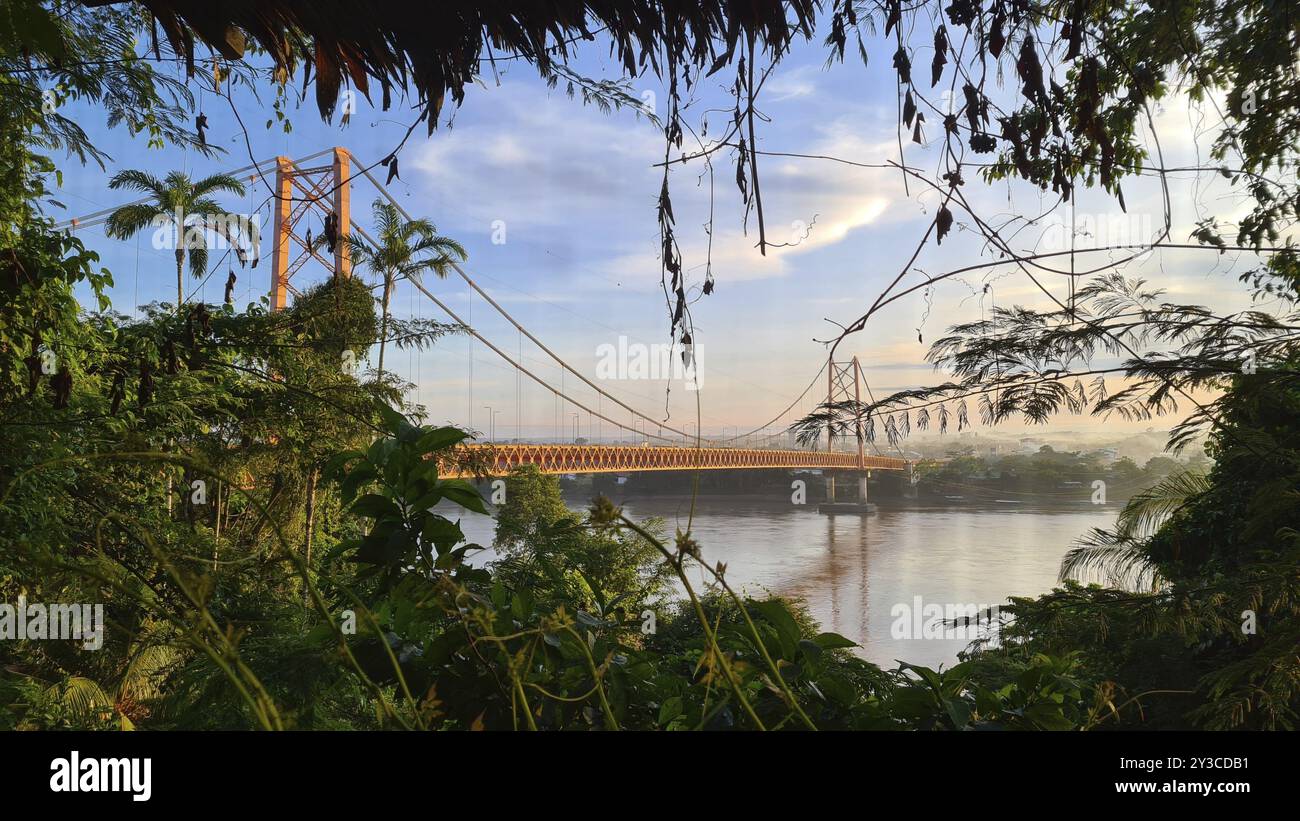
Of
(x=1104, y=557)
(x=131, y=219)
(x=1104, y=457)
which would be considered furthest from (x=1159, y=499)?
(x=1104, y=457)

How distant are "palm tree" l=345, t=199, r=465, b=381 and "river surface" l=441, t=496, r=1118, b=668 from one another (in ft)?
28.1

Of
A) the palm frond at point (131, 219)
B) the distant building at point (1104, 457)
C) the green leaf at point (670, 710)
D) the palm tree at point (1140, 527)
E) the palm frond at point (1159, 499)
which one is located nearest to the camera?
the green leaf at point (670, 710)

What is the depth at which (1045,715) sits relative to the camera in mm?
608

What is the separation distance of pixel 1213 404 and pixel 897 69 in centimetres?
127

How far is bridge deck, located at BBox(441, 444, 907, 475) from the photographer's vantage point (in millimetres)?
11211

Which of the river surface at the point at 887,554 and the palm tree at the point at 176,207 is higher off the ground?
the palm tree at the point at 176,207

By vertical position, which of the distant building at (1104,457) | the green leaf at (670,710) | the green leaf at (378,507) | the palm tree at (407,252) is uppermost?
the palm tree at (407,252)

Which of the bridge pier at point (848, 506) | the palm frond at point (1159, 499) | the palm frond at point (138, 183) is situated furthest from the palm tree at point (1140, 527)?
the bridge pier at point (848, 506)

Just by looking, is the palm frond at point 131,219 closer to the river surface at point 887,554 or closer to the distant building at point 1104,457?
the river surface at point 887,554

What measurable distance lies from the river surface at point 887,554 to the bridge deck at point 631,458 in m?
2.59

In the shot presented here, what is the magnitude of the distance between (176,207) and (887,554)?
21.0m

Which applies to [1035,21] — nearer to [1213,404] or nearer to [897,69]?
[897,69]

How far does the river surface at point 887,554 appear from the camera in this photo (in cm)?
1864
